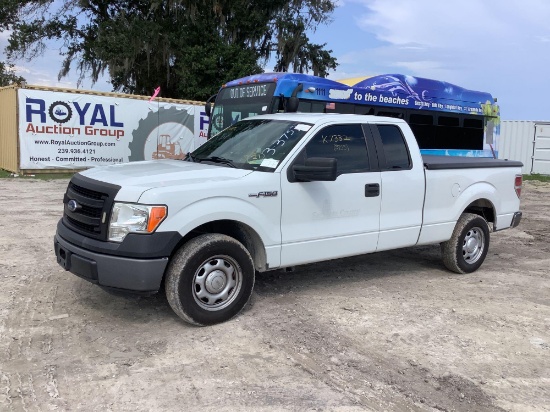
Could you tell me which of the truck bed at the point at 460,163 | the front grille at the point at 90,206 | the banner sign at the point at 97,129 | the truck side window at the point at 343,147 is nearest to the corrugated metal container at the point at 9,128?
the banner sign at the point at 97,129

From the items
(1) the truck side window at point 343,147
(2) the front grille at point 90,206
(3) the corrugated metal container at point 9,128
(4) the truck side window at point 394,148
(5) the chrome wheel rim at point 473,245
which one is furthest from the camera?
(3) the corrugated metal container at point 9,128

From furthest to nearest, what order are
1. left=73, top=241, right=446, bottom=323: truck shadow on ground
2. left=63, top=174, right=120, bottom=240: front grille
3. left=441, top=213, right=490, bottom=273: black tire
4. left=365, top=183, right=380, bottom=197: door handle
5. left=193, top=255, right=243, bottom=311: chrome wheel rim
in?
left=441, top=213, right=490, bottom=273: black tire < left=365, top=183, right=380, bottom=197: door handle < left=73, top=241, right=446, bottom=323: truck shadow on ground < left=193, top=255, right=243, bottom=311: chrome wheel rim < left=63, top=174, right=120, bottom=240: front grille

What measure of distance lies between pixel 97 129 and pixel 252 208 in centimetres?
1549

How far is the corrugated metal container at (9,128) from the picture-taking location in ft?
55.5

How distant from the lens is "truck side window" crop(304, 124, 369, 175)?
205 inches

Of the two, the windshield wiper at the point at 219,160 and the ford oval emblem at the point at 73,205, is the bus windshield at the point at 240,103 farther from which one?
the ford oval emblem at the point at 73,205

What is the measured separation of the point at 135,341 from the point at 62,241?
1161 millimetres

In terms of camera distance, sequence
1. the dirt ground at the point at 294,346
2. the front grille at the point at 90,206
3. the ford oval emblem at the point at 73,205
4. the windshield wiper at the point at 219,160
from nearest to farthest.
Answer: the dirt ground at the point at 294,346 → the front grille at the point at 90,206 → the ford oval emblem at the point at 73,205 → the windshield wiper at the point at 219,160

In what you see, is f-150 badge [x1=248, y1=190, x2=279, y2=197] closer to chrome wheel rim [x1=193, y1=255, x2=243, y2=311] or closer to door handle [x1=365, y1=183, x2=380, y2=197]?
chrome wheel rim [x1=193, y1=255, x2=243, y2=311]

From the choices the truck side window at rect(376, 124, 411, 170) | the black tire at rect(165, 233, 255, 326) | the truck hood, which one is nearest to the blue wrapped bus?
the truck side window at rect(376, 124, 411, 170)

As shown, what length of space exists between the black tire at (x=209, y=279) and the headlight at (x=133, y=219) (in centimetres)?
39

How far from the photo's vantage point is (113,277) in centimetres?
415

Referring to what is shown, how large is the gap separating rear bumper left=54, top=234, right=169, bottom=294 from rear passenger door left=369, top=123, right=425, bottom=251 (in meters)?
2.56

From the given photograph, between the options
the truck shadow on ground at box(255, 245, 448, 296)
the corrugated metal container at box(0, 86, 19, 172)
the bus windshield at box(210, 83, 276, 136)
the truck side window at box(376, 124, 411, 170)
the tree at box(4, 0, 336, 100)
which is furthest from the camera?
the tree at box(4, 0, 336, 100)
